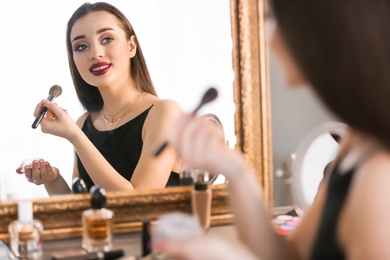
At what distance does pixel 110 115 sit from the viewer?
127 cm

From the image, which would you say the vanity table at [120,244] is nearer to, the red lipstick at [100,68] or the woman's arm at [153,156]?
the woman's arm at [153,156]

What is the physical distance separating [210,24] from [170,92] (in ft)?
0.60

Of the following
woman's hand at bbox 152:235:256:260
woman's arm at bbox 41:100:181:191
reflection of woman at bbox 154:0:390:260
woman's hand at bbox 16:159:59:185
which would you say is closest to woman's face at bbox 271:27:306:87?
reflection of woman at bbox 154:0:390:260

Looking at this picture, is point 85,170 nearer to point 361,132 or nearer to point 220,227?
point 220,227

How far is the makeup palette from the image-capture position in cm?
133

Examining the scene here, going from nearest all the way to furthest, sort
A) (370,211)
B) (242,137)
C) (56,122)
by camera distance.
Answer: (370,211), (56,122), (242,137)

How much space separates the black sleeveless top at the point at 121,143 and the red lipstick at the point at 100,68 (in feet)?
0.31

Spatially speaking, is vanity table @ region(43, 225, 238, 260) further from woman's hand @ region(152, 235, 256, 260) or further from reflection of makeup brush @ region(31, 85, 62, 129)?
woman's hand @ region(152, 235, 256, 260)

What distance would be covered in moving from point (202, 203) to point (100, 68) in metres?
0.36

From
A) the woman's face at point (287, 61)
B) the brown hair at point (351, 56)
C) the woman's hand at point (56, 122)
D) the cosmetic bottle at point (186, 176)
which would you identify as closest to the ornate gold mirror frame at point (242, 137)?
the cosmetic bottle at point (186, 176)

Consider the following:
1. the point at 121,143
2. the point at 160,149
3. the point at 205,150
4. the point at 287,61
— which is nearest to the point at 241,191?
the point at 205,150

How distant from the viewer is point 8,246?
1176 millimetres

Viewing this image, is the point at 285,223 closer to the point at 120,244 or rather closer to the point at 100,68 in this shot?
the point at 120,244

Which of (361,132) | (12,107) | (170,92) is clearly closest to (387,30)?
(361,132)
